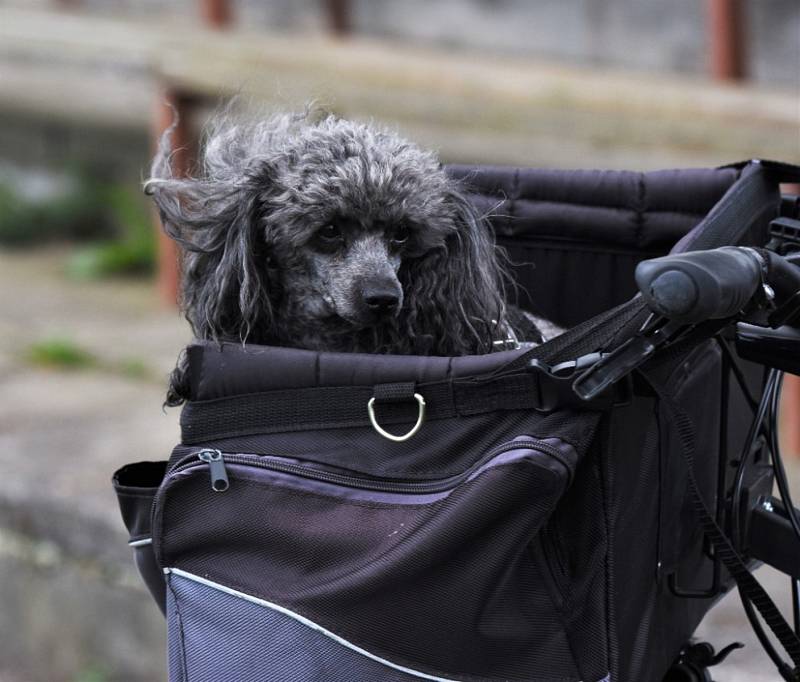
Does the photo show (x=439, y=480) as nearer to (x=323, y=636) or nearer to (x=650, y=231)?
(x=323, y=636)

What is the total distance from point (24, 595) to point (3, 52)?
3.72m

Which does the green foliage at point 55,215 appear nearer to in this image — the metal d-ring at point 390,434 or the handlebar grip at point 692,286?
the metal d-ring at point 390,434

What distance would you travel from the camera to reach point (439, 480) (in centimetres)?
153

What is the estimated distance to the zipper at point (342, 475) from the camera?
4.78 feet

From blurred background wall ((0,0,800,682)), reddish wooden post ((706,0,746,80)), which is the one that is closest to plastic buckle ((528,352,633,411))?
blurred background wall ((0,0,800,682))

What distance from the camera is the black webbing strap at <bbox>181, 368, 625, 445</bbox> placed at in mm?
1471

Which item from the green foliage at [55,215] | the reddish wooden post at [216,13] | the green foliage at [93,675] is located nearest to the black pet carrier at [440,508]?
the green foliage at [93,675]

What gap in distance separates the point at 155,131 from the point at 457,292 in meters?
3.96

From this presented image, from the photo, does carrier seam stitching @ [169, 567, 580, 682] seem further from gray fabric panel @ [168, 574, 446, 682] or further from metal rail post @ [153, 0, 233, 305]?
metal rail post @ [153, 0, 233, 305]

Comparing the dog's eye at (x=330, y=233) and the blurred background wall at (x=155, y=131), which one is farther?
the blurred background wall at (x=155, y=131)

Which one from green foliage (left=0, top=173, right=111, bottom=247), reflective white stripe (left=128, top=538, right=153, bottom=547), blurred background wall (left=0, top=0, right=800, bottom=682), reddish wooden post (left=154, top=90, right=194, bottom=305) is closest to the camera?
reflective white stripe (left=128, top=538, right=153, bottom=547)

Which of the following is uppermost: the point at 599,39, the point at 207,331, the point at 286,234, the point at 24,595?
the point at 599,39

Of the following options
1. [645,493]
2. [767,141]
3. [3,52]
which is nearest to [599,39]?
[767,141]

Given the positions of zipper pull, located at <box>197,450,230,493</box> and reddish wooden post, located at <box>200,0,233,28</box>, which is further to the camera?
reddish wooden post, located at <box>200,0,233,28</box>
